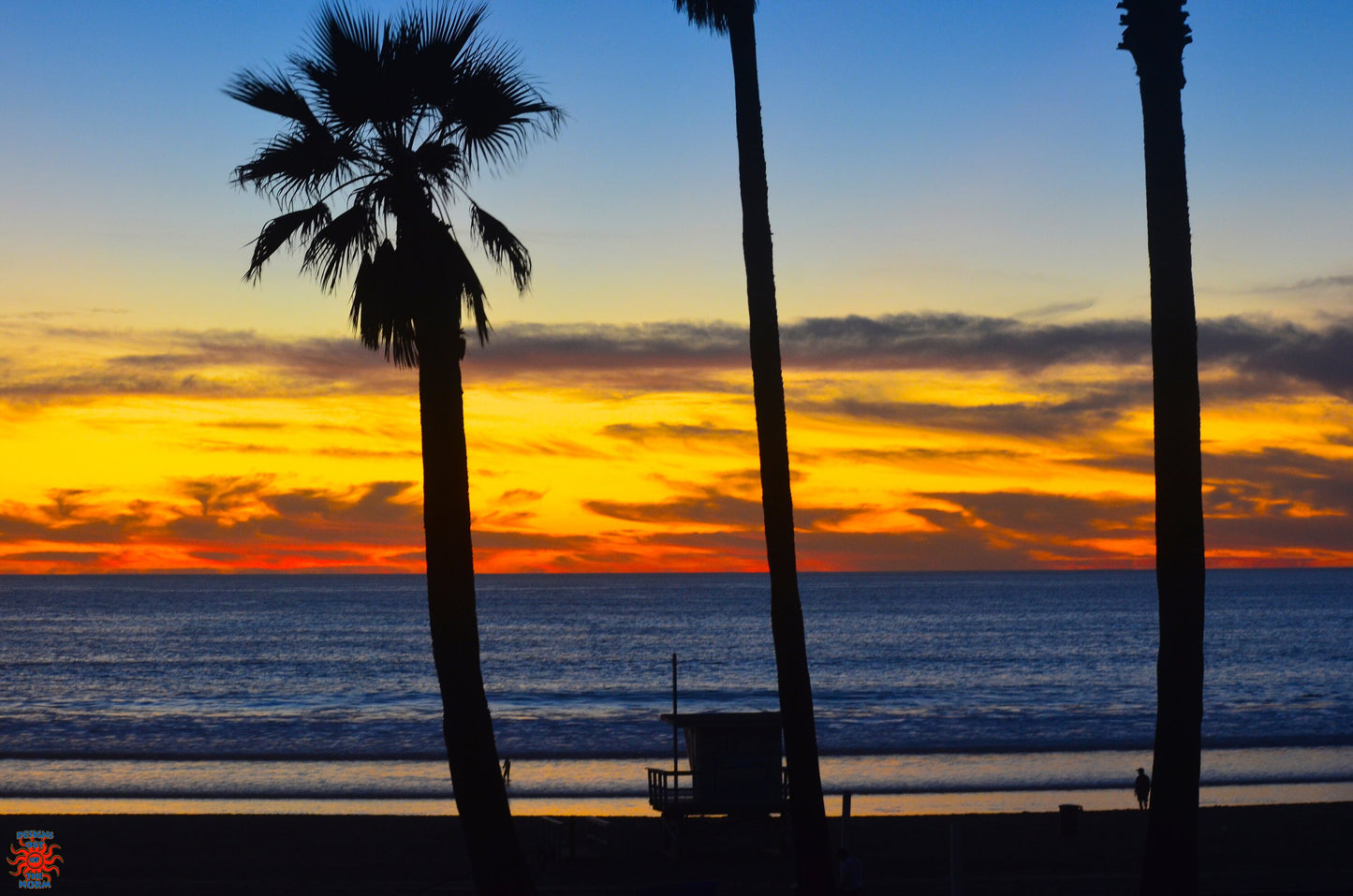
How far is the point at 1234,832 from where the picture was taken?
2492 cm

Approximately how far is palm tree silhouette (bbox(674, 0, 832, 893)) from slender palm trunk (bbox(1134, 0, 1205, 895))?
3.42 metres

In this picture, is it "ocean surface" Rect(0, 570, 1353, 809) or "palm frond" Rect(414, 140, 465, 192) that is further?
"ocean surface" Rect(0, 570, 1353, 809)

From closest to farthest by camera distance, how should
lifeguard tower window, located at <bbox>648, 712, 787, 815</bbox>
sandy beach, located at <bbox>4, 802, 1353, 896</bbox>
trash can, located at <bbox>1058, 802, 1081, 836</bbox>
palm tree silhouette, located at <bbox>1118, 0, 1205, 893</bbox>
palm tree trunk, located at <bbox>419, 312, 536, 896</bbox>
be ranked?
palm tree silhouette, located at <bbox>1118, 0, 1205, 893</bbox> < palm tree trunk, located at <bbox>419, 312, 536, 896</bbox> < sandy beach, located at <bbox>4, 802, 1353, 896</bbox> < lifeguard tower window, located at <bbox>648, 712, 787, 815</bbox> < trash can, located at <bbox>1058, 802, 1081, 836</bbox>

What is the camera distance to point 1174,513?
1102 cm

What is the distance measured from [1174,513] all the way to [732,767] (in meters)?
12.8

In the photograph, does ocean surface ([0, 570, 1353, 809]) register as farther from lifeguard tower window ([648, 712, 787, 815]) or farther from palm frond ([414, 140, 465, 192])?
palm frond ([414, 140, 465, 192])

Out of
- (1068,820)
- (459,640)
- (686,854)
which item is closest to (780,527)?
(459,640)

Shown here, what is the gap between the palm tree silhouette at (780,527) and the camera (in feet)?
43.9

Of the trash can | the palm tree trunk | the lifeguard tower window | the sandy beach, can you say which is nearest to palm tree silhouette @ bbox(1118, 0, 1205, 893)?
the palm tree trunk

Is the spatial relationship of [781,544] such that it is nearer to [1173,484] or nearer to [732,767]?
[1173,484]

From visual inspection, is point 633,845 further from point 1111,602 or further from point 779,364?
point 1111,602

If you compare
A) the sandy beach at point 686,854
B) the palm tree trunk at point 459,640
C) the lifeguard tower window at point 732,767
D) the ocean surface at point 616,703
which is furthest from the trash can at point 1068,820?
the palm tree trunk at point 459,640

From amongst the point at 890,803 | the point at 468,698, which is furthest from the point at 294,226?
the point at 890,803

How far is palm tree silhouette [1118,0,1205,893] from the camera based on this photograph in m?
11.0
